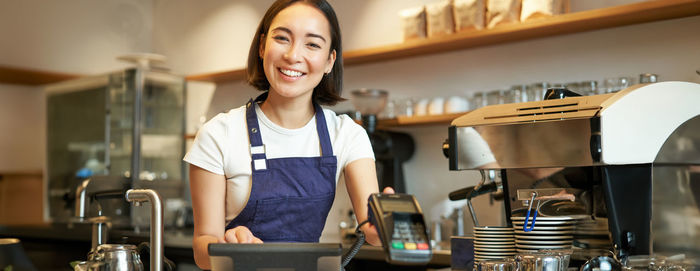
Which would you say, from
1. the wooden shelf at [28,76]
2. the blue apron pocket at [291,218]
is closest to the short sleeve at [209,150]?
the blue apron pocket at [291,218]

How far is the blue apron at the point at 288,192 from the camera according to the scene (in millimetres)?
1576

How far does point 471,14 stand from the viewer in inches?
130

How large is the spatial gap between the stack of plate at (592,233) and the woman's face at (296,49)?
810 mm

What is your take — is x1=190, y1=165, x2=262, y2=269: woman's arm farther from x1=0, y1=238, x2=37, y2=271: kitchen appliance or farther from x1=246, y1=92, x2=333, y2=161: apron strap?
x1=0, y1=238, x2=37, y2=271: kitchen appliance

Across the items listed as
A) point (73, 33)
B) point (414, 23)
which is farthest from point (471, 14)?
point (73, 33)

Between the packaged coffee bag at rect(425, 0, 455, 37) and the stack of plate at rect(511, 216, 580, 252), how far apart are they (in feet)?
5.73

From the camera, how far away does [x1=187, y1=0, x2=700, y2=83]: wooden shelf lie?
277cm

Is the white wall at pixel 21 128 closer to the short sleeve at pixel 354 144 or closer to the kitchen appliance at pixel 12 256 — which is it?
the kitchen appliance at pixel 12 256

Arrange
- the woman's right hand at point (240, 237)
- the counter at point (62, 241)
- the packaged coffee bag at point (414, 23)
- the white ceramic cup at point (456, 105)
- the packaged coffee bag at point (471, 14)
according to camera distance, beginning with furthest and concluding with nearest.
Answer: the counter at point (62, 241) < the packaged coffee bag at point (414, 23) < the white ceramic cup at point (456, 105) < the packaged coffee bag at point (471, 14) < the woman's right hand at point (240, 237)

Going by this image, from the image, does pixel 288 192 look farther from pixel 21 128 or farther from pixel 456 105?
pixel 21 128

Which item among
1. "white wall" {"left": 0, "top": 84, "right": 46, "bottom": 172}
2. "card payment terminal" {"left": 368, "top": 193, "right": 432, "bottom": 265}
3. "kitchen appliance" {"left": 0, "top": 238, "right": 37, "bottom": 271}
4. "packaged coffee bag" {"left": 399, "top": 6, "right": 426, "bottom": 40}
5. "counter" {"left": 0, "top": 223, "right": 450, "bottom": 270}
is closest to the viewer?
"card payment terminal" {"left": 368, "top": 193, "right": 432, "bottom": 265}

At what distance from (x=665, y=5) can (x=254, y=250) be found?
88.2 inches

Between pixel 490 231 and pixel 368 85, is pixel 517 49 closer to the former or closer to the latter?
pixel 368 85

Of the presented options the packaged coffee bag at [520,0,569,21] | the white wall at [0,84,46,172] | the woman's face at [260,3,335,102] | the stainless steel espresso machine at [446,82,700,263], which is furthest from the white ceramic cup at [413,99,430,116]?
the white wall at [0,84,46,172]
